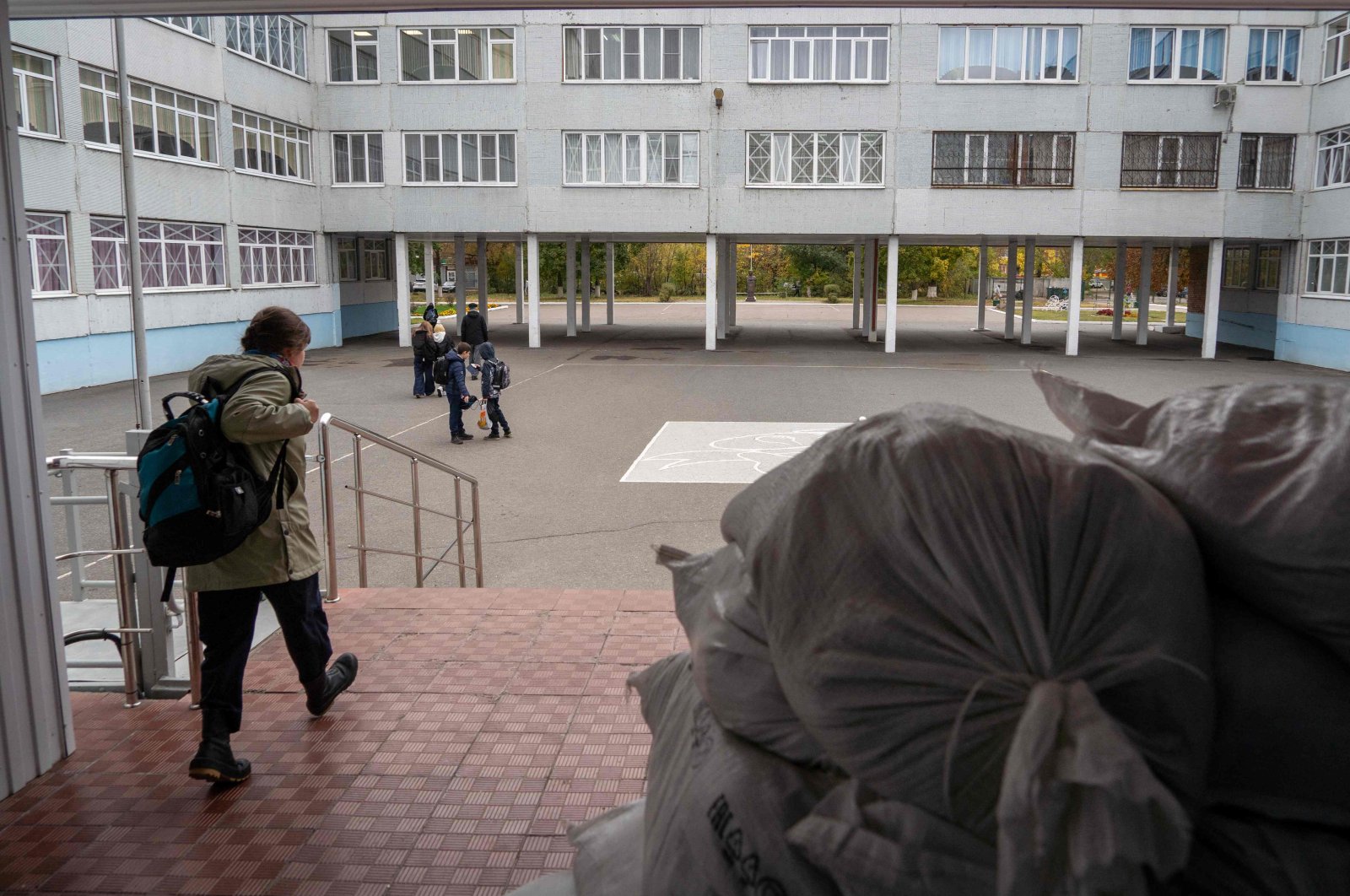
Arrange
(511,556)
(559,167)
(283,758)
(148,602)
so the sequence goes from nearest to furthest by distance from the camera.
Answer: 1. (283,758)
2. (148,602)
3. (511,556)
4. (559,167)

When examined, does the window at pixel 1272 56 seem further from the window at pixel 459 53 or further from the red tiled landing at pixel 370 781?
the red tiled landing at pixel 370 781

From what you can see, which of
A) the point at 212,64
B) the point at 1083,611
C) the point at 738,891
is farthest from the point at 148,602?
the point at 212,64

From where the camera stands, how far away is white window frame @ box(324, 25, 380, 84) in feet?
99.8

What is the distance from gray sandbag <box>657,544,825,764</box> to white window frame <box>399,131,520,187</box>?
2945cm

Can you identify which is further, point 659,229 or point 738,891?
point 659,229

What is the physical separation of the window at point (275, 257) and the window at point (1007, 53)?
17.6 m

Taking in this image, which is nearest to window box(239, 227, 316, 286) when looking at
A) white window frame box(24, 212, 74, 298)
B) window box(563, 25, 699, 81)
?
white window frame box(24, 212, 74, 298)

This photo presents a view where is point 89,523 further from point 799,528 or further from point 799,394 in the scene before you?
point 799,394

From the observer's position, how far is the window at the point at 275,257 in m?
28.7

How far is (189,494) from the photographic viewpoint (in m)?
3.72

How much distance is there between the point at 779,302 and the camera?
220 feet

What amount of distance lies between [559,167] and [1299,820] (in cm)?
2977

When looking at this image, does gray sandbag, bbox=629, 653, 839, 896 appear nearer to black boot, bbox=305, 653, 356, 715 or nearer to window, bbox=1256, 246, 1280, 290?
black boot, bbox=305, 653, 356, 715

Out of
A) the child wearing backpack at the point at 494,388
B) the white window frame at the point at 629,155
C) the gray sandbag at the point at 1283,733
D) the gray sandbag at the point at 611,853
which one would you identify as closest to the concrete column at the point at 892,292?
the white window frame at the point at 629,155
